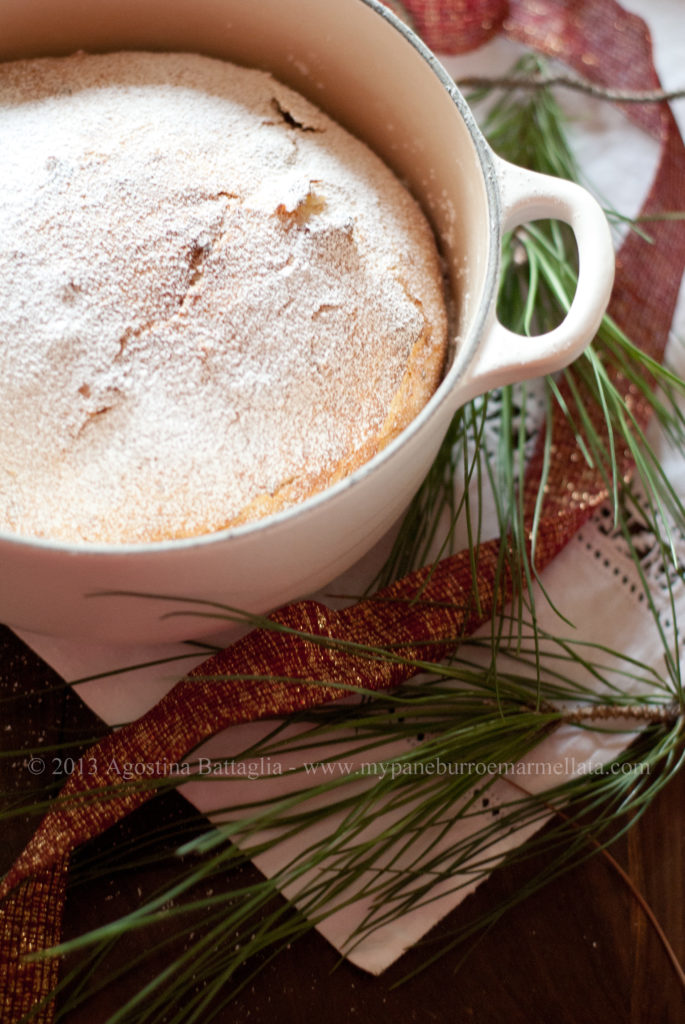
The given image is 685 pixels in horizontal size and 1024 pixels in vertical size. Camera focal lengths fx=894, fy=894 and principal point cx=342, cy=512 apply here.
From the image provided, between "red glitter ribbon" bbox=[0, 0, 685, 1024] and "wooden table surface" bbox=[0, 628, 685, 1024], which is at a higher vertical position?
"red glitter ribbon" bbox=[0, 0, 685, 1024]

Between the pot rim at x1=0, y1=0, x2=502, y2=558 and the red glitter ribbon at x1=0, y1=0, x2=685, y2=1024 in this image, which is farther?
the red glitter ribbon at x1=0, y1=0, x2=685, y2=1024

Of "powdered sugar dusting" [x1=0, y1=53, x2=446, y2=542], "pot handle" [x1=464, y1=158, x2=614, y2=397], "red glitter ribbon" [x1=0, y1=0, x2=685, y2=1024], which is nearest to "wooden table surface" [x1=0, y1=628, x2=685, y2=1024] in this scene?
"red glitter ribbon" [x1=0, y1=0, x2=685, y2=1024]

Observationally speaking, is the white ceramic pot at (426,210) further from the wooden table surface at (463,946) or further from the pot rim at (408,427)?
the wooden table surface at (463,946)

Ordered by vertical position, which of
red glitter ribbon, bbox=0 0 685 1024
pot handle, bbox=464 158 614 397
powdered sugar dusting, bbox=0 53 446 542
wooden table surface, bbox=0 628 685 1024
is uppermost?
pot handle, bbox=464 158 614 397

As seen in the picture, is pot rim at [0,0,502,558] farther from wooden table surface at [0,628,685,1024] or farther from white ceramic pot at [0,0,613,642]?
wooden table surface at [0,628,685,1024]

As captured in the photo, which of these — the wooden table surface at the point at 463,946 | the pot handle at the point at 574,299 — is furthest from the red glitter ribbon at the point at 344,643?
the pot handle at the point at 574,299

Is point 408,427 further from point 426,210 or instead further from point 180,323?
point 426,210
